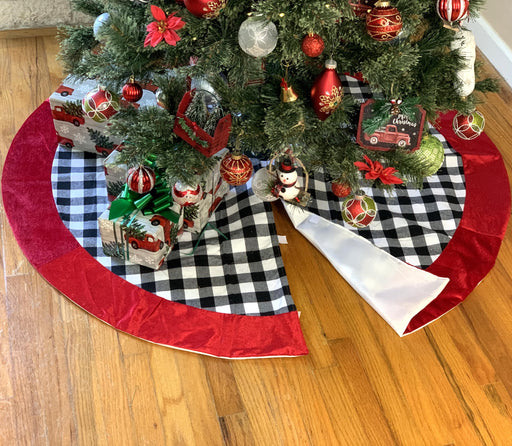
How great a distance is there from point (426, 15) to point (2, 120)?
4.41 ft

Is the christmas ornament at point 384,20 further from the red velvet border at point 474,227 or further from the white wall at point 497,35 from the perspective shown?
the white wall at point 497,35

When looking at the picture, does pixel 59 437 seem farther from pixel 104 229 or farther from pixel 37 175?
pixel 37 175

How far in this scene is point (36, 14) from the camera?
223cm

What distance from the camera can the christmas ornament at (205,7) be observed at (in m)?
1.10

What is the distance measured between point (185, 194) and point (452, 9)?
27.7 inches

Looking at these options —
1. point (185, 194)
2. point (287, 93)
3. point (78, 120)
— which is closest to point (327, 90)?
point (287, 93)

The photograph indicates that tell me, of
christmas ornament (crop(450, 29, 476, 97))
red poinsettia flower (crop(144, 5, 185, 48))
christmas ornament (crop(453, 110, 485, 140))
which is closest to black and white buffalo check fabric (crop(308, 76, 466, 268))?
christmas ornament (crop(453, 110, 485, 140))

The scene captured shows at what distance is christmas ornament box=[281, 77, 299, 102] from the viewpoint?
4.16 ft

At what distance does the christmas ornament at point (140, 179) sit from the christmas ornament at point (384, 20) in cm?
63

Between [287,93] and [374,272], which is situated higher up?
[287,93]

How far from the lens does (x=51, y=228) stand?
5.49 feet

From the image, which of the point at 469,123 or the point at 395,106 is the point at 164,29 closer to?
the point at 395,106

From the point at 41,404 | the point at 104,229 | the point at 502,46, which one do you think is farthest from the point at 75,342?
the point at 502,46

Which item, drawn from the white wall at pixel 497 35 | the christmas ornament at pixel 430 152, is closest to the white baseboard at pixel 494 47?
the white wall at pixel 497 35
